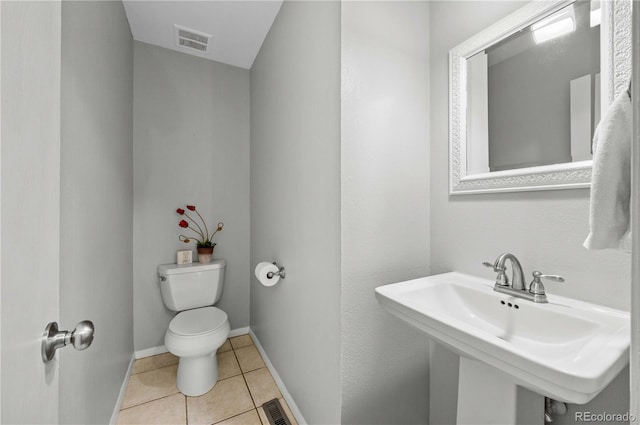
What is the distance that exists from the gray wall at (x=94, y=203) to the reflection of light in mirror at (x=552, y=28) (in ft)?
5.36

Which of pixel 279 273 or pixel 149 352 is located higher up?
pixel 279 273

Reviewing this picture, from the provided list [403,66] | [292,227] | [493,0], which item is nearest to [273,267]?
[292,227]

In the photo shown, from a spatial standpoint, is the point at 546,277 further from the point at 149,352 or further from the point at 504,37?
the point at 149,352

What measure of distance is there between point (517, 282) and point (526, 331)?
158 mm

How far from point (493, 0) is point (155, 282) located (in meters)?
2.62

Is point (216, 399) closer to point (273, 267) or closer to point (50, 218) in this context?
point (273, 267)

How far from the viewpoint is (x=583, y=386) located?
52 cm

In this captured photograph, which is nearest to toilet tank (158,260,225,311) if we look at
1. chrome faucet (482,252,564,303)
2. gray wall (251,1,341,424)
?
gray wall (251,1,341,424)

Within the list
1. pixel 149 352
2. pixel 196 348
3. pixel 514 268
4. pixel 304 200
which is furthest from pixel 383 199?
pixel 149 352

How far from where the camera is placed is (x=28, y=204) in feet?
1.40

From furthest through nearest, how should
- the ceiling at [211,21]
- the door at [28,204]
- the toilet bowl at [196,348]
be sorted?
the ceiling at [211,21], the toilet bowl at [196,348], the door at [28,204]

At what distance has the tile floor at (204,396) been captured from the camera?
4.82 feet

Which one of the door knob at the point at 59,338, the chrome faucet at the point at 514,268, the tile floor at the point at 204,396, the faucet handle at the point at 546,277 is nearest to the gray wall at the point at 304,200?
the tile floor at the point at 204,396

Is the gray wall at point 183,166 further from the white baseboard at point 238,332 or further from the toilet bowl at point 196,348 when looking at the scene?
the toilet bowl at point 196,348
